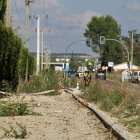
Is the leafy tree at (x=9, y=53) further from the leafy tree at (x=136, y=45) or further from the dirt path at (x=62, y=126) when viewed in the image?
the leafy tree at (x=136, y=45)

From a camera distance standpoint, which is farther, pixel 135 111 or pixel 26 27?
pixel 26 27

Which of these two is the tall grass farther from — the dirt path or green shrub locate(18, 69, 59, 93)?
green shrub locate(18, 69, 59, 93)

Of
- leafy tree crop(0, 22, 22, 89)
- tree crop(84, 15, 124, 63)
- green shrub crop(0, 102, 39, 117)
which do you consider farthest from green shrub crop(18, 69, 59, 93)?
tree crop(84, 15, 124, 63)

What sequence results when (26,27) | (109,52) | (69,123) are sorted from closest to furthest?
1. (69,123)
2. (26,27)
3. (109,52)

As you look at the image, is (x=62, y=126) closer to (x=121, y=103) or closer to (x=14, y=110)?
(x=14, y=110)

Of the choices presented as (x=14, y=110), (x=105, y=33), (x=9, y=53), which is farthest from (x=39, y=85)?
(x=105, y=33)

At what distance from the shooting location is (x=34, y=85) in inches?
1699

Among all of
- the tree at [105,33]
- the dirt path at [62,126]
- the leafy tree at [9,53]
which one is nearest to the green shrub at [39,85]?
the leafy tree at [9,53]

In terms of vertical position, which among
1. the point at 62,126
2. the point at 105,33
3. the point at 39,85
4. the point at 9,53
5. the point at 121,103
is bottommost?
the point at 62,126

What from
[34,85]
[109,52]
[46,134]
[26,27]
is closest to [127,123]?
[46,134]

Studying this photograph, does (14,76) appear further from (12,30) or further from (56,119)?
(56,119)

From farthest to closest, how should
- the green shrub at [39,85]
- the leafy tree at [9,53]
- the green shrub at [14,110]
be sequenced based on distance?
1. the green shrub at [39,85]
2. the leafy tree at [9,53]
3. the green shrub at [14,110]

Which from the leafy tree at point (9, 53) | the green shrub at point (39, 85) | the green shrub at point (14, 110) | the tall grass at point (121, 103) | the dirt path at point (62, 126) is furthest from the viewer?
the green shrub at point (39, 85)

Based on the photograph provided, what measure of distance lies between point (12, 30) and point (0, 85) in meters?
Result: 3.24
